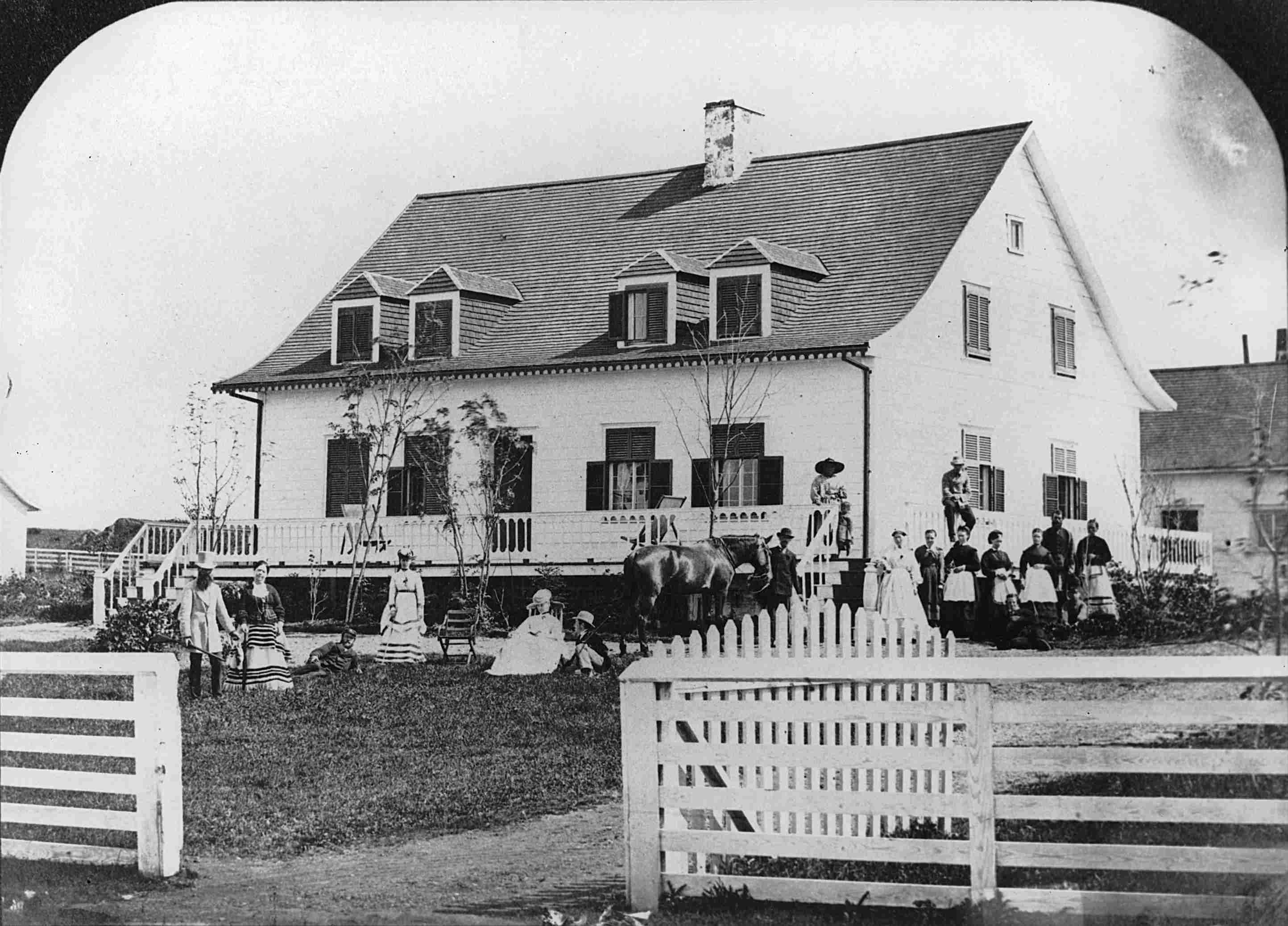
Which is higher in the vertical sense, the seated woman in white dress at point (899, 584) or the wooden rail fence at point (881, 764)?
the seated woman in white dress at point (899, 584)

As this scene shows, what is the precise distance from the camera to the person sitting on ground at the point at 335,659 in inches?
251

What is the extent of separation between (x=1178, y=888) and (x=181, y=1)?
217 inches

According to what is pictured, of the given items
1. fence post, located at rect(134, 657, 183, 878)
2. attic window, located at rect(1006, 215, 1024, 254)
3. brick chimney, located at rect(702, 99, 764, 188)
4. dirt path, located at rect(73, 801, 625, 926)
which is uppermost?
brick chimney, located at rect(702, 99, 764, 188)

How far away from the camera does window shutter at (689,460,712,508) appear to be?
19.4ft

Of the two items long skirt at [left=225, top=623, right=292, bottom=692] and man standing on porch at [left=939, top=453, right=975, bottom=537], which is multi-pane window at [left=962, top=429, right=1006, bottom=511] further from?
long skirt at [left=225, top=623, right=292, bottom=692]

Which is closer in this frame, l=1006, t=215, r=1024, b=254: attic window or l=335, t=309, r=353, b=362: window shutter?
l=1006, t=215, r=1024, b=254: attic window

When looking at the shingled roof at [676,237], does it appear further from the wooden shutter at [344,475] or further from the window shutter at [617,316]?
the wooden shutter at [344,475]

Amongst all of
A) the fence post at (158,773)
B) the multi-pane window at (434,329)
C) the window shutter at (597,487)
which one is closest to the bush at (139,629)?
the fence post at (158,773)

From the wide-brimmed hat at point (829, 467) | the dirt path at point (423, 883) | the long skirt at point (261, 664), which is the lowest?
the dirt path at point (423, 883)

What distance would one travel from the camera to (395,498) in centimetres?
640

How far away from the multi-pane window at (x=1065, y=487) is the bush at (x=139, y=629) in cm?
383

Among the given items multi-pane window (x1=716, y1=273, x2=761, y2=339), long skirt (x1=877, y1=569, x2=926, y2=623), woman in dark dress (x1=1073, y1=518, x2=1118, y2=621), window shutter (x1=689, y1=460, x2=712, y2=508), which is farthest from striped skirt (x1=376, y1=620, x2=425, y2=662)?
woman in dark dress (x1=1073, y1=518, x2=1118, y2=621)

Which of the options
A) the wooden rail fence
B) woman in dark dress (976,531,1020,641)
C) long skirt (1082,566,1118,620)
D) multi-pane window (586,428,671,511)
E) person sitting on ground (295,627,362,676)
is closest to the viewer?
the wooden rail fence

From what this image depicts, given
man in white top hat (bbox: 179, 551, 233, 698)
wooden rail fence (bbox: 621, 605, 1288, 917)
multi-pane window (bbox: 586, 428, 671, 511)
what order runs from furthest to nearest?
man in white top hat (bbox: 179, 551, 233, 698), multi-pane window (bbox: 586, 428, 671, 511), wooden rail fence (bbox: 621, 605, 1288, 917)
